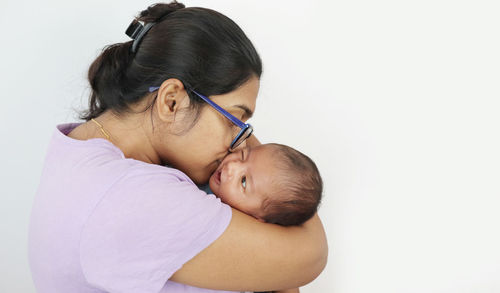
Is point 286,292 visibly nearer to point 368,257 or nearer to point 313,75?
point 368,257

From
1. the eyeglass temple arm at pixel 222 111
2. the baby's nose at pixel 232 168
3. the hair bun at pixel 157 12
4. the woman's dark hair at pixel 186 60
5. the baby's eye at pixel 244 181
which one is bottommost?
the baby's eye at pixel 244 181

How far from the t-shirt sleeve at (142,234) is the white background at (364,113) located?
1.08 meters

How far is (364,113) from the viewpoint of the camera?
203 cm

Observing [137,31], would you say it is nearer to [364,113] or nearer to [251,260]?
[251,260]

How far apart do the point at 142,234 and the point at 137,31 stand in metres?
0.67

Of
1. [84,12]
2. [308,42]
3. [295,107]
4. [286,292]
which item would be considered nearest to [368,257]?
[286,292]

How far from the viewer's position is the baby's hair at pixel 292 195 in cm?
146

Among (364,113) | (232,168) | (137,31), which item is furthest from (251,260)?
(364,113)

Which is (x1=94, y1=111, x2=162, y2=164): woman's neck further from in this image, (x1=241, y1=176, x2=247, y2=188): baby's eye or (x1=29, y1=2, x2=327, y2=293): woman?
(x1=241, y1=176, x2=247, y2=188): baby's eye

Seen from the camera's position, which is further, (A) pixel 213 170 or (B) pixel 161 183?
(A) pixel 213 170

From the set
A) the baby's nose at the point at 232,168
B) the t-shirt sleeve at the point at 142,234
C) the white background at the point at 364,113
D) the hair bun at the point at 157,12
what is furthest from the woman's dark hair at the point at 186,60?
the white background at the point at 364,113

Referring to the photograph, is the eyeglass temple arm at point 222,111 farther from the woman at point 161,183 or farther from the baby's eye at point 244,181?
the baby's eye at point 244,181

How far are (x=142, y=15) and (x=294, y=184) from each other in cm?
74

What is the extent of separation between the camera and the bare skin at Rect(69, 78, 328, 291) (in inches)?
46.8
